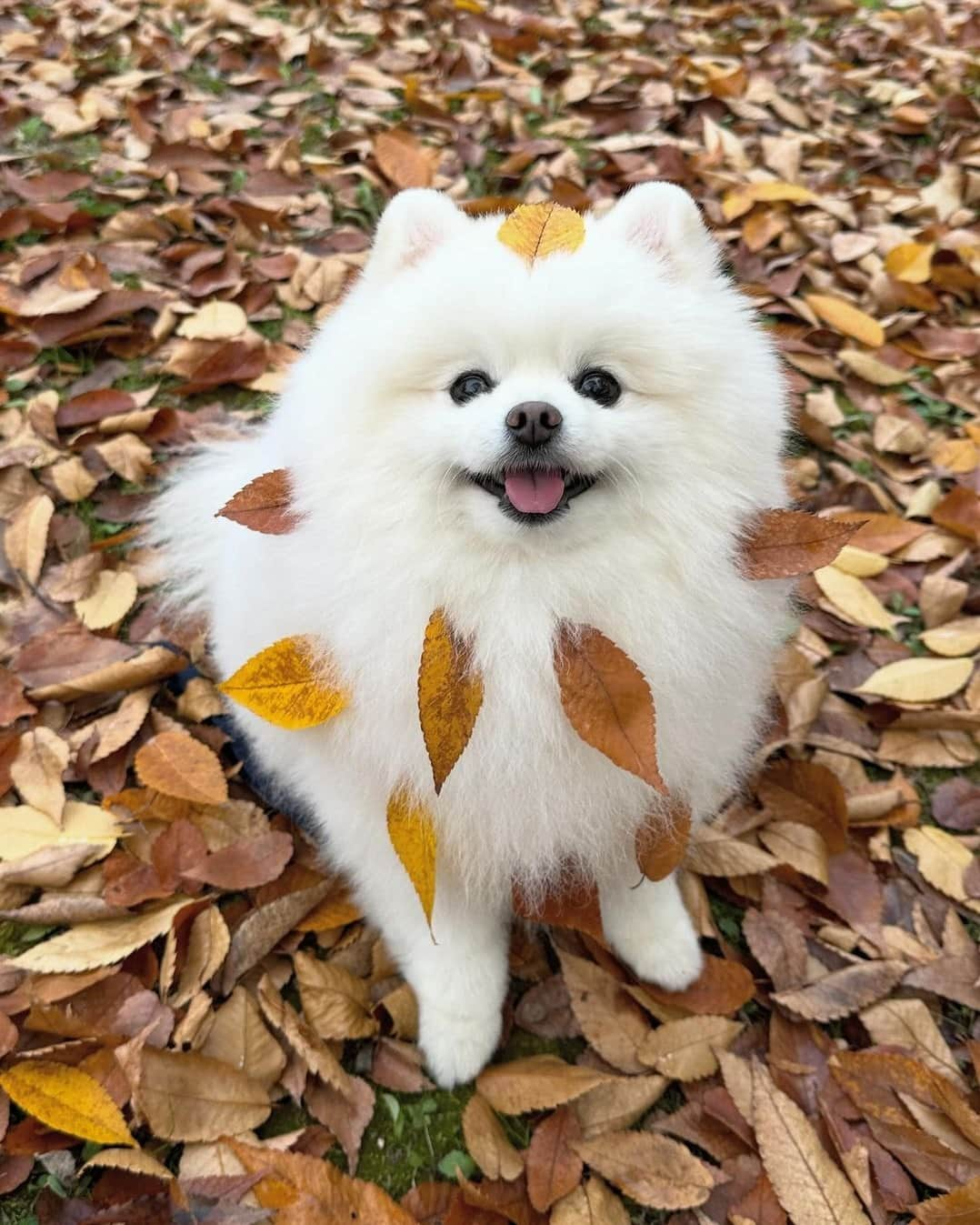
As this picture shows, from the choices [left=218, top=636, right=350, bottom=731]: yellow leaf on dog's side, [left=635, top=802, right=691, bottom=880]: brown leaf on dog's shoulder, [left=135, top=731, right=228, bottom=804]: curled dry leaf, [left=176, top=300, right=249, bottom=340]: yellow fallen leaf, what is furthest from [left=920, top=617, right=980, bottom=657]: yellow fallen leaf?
[left=176, top=300, right=249, bottom=340]: yellow fallen leaf

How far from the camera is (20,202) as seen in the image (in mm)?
3098

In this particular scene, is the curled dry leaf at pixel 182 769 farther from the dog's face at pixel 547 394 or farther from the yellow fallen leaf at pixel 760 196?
the yellow fallen leaf at pixel 760 196

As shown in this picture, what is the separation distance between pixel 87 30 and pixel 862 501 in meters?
3.78

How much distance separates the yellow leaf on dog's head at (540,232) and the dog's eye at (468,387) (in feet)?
0.55

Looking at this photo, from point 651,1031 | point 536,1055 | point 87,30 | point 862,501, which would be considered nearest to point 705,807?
point 651,1031

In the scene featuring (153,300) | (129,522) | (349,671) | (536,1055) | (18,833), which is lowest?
(536,1055)

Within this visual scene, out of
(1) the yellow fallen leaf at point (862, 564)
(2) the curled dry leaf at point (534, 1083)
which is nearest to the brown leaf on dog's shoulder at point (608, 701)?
(2) the curled dry leaf at point (534, 1083)

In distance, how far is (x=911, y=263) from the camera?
3.02 m

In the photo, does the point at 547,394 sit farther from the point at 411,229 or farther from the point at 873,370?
the point at 873,370

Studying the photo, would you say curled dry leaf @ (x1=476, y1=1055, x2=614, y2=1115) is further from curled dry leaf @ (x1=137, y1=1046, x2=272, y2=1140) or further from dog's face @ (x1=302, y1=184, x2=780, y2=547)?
dog's face @ (x1=302, y1=184, x2=780, y2=547)

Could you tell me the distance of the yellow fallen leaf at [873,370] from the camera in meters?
2.81

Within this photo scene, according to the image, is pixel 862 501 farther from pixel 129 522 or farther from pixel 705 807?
pixel 129 522

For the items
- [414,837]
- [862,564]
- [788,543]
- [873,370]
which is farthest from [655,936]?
[873,370]

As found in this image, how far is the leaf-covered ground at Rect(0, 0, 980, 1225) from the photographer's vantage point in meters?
1.48
